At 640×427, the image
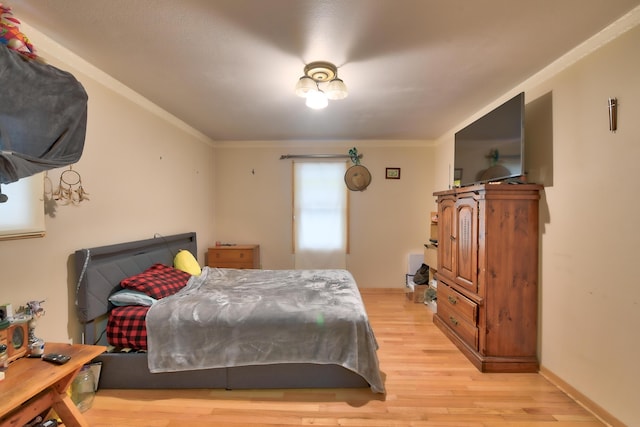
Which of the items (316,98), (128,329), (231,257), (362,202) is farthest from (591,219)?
(231,257)

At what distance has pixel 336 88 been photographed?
2133 millimetres

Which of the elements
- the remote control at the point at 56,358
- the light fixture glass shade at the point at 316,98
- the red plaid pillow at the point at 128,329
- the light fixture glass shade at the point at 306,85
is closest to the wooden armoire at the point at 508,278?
the light fixture glass shade at the point at 316,98

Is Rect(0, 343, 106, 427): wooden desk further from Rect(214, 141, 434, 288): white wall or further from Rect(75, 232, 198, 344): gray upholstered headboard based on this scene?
Rect(214, 141, 434, 288): white wall

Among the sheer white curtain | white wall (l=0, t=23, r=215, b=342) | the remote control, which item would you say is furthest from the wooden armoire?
white wall (l=0, t=23, r=215, b=342)

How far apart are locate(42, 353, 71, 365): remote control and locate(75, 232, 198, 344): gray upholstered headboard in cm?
60

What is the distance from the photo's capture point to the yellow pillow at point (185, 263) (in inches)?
120

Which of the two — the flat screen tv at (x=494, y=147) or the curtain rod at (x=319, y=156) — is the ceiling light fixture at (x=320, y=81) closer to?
the flat screen tv at (x=494, y=147)

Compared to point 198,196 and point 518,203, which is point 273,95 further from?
point 518,203

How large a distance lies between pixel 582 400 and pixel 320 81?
296 centimetres

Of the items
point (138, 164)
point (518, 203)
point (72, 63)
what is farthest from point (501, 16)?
point (138, 164)

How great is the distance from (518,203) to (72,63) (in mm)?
3558

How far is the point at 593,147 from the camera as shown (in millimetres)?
1865

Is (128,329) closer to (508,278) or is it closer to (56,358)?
(56,358)

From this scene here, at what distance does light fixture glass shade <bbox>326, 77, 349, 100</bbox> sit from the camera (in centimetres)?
212
